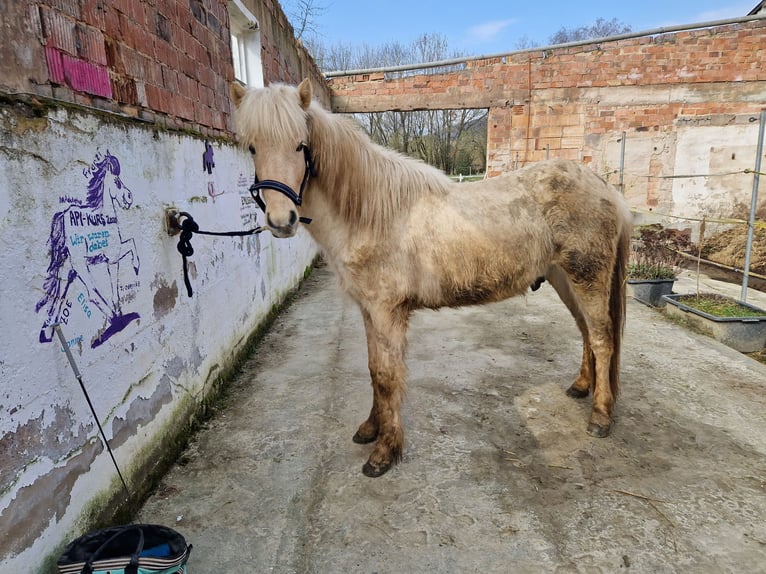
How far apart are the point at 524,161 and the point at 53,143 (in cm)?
841

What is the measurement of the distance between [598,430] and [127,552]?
2.32 m

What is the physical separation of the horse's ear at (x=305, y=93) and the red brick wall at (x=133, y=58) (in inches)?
32.5

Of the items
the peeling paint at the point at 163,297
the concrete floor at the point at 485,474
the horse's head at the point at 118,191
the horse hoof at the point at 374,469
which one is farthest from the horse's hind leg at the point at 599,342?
the horse's head at the point at 118,191

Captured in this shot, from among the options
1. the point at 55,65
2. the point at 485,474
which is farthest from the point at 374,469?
the point at 55,65

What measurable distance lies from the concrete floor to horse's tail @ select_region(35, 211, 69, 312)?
1059 mm

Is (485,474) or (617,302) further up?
(617,302)

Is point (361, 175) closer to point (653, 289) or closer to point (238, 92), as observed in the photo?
point (238, 92)

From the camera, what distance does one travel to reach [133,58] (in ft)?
6.52

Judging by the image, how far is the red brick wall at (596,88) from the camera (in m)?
7.65

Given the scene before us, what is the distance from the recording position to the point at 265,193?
1729 millimetres

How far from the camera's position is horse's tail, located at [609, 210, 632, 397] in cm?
250

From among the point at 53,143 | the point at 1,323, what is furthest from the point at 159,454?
the point at 53,143

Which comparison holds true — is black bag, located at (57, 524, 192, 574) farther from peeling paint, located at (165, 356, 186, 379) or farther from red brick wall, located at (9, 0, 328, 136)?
red brick wall, located at (9, 0, 328, 136)

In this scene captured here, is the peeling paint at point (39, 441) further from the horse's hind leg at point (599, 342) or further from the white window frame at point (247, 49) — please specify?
the white window frame at point (247, 49)
